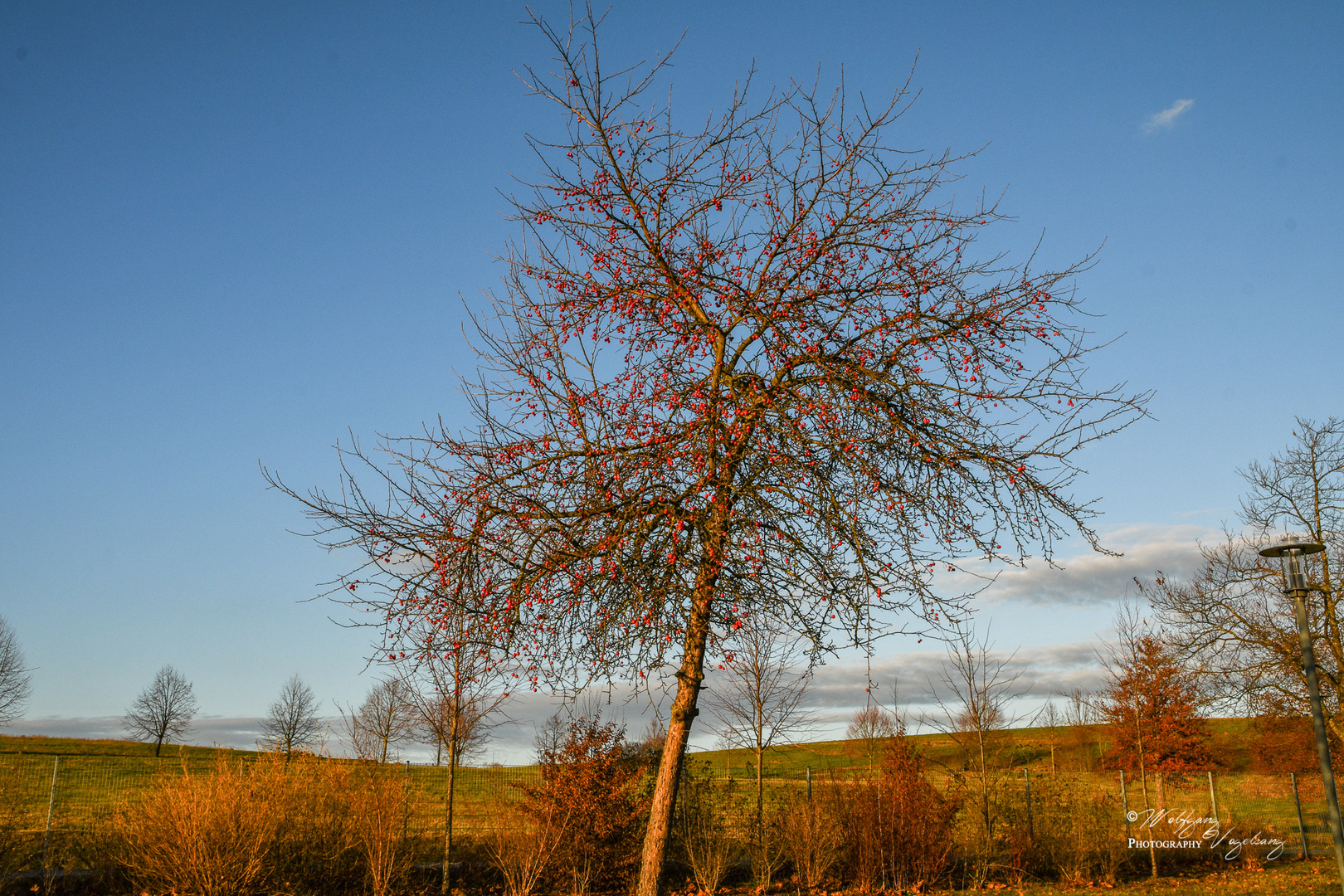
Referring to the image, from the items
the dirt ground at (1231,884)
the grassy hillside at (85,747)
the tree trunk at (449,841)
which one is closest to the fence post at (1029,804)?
the dirt ground at (1231,884)

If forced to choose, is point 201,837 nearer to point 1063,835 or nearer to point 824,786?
point 824,786

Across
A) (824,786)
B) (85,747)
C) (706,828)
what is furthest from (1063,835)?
(85,747)

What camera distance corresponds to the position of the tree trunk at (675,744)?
7617 millimetres

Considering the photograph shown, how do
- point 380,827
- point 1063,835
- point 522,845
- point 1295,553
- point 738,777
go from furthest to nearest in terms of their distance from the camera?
point 738,777, point 1063,835, point 522,845, point 380,827, point 1295,553

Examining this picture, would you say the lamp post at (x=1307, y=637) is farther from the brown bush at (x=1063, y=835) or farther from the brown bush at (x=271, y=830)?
the brown bush at (x=271, y=830)

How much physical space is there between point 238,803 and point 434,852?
15.4 ft

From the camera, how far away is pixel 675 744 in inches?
309

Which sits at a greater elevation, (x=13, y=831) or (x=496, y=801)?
(x=496, y=801)

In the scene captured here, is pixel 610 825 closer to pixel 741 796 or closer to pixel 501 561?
pixel 741 796

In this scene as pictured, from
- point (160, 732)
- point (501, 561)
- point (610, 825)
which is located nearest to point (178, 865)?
point (610, 825)

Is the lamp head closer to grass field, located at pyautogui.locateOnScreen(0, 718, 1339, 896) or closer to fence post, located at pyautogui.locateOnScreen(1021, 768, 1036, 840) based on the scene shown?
grass field, located at pyautogui.locateOnScreen(0, 718, 1339, 896)

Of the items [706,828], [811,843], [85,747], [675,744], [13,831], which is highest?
[675,744]

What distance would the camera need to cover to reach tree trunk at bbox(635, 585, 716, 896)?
7.62 metres

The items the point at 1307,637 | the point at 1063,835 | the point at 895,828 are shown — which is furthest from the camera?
the point at 1063,835
